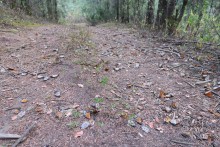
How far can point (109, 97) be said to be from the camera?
7.69 feet

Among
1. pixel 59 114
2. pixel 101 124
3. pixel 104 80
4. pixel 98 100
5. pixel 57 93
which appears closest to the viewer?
pixel 101 124

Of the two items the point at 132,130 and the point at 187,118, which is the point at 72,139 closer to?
the point at 132,130

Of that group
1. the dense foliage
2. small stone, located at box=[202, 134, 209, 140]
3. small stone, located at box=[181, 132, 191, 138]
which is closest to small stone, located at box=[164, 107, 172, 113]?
small stone, located at box=[181, 132, 191, 138]

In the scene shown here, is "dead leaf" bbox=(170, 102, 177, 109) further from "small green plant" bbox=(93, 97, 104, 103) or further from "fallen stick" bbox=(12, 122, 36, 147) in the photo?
"fallen stick" bbox=(12, 122, 36, 147)

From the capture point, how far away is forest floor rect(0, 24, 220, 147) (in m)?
1.77

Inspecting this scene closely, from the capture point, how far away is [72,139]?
5.57ft

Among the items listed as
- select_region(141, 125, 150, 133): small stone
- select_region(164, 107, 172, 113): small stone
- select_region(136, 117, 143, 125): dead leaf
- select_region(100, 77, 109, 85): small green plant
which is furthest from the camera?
select_region(100, 77, 109, 85): small green plant

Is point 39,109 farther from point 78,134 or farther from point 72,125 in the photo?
point 78,134

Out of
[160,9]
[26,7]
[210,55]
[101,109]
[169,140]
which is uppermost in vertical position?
[26,7]

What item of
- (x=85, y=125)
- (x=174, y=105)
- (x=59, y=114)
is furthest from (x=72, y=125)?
(x=174, y=105)

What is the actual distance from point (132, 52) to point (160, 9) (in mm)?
3162

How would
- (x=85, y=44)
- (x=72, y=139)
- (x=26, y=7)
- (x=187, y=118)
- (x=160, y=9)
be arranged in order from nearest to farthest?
1. (x=72, y=139)
2. (x=187, y=118)
3. (x=85, y=44)
4. (x=160, y=9)
5. (x=26, y=7)

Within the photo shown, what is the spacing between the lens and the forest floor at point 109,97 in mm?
1766

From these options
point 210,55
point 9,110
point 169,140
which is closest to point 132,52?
point 210,55
